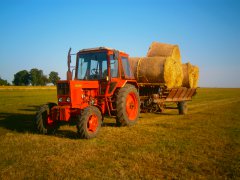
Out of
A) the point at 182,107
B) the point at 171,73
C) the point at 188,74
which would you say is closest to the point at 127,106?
the point at 171,73

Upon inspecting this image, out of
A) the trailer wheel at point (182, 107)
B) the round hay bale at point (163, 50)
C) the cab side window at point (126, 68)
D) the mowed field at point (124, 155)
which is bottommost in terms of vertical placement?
the mowed field at point (124, 155)

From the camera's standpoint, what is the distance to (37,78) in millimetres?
116125

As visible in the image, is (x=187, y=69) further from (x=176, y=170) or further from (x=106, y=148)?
(x=176, y=170)

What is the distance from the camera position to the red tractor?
7.75 metres

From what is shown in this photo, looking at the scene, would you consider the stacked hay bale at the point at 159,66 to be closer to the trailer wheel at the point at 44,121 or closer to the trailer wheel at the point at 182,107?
the trailer wheel at the point at 182,107

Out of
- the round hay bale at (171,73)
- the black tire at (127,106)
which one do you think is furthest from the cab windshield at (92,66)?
the round hay bale at (171,73)

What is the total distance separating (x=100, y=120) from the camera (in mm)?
7859

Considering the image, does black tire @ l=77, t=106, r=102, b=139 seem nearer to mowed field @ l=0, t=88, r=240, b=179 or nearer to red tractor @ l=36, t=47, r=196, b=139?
red tractor @ l=36, t=47, r=196, b=139

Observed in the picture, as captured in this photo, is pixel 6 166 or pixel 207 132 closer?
pixel 6 166

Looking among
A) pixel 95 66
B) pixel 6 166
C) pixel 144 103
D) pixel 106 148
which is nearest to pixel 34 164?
pixel 6 166

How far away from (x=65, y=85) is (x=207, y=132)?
4.66 meters

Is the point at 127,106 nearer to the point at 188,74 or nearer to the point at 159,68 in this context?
the point at 159,68

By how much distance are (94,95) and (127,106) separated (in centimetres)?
146

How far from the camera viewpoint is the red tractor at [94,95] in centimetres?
775
